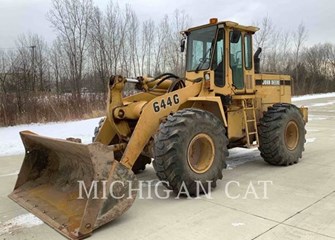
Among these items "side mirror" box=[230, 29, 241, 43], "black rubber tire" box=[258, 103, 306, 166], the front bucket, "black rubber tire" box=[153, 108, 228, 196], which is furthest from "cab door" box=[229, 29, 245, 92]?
the front bucket

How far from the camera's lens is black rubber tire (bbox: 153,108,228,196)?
174 inches

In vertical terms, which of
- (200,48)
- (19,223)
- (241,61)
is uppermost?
(200,48)

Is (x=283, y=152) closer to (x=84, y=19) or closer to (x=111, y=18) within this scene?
(x=84, y=19)

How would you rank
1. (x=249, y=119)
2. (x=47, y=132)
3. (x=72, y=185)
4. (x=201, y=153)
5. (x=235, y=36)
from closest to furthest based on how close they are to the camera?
(x=72, y=185) < (x=201, y=153) < (x=235, y=36) < (x=249, y=119) < (x=47, y=132)

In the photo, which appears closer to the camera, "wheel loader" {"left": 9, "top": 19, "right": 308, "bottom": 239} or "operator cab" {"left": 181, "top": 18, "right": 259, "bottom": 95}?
"wheel loader" {"left": 9, "top": 19, "right": 308, "bottom": 239}

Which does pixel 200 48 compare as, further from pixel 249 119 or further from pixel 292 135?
pixel 292 135

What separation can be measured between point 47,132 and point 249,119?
7.01 meters

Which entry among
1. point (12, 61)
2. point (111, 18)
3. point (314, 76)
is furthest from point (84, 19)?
point (314, 76)

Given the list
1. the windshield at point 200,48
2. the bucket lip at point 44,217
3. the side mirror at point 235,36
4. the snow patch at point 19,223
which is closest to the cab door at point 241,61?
the side mirror at point 235,36

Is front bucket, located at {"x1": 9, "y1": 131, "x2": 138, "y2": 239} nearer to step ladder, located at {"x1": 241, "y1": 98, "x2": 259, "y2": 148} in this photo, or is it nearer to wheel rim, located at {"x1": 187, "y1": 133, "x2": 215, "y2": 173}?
wheel rim, located at {"x1": 187, "y1": 133, "x2": 215, "y2": 173}

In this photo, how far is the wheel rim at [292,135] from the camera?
6570mm

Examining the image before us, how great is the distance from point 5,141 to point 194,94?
6557 millimetres

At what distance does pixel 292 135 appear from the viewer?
665 centimetres

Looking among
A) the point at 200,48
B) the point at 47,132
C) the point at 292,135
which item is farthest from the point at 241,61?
the point at 47,132
